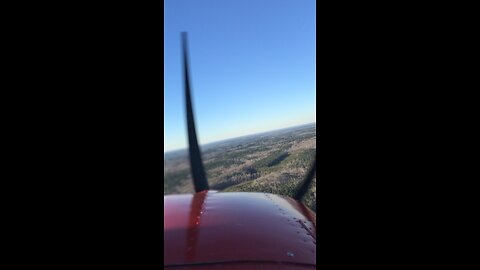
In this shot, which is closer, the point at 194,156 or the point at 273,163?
the point at 273,163

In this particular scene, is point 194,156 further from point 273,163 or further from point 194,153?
point 273,163

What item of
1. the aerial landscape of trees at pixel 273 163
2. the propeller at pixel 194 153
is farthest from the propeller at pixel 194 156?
the aerial landscape of trees at pixel 273 163

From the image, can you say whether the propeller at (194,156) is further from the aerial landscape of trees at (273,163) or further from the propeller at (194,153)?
the aerial landscape of trees at (273,163)

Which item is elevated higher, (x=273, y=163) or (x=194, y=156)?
(x=273, y=163)

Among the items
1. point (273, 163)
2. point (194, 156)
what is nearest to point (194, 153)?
point (194, 156)

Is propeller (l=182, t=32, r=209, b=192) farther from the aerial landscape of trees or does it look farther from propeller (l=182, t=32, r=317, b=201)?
the aerial landscape of trees
